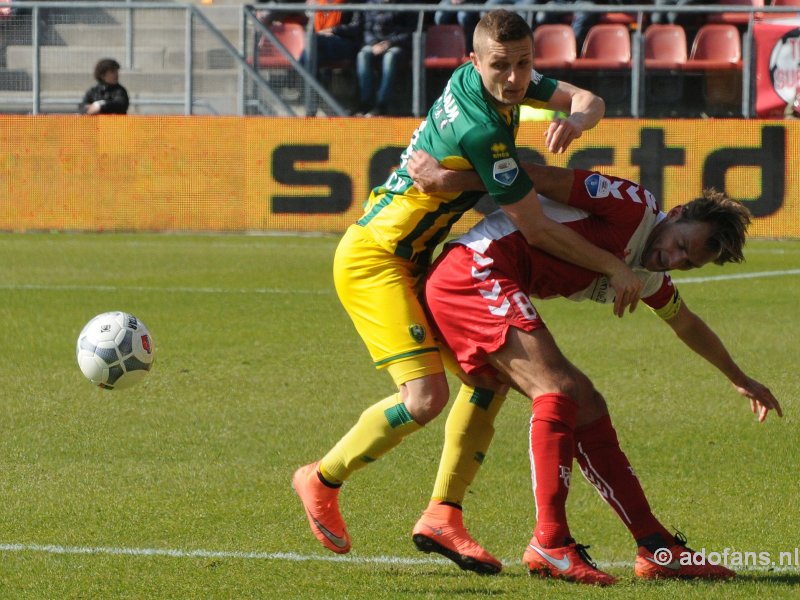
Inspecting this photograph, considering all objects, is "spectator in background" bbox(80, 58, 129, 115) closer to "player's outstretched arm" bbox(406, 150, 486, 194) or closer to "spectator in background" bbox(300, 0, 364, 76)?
"spectator in background" bbox(300, 0, 364, 76)

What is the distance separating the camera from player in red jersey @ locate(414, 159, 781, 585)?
481 cm

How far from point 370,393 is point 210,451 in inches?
67.0

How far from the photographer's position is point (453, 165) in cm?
507

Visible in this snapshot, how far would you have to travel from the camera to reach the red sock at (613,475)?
197 inches

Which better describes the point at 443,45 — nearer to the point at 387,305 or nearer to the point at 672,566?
the point at 387,305

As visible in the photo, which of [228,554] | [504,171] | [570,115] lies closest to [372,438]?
[228,554]

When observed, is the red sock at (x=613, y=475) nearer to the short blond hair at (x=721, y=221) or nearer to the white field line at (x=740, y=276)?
the short blond hair at (x=721, y=221)

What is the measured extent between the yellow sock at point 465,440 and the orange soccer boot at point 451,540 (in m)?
0.10

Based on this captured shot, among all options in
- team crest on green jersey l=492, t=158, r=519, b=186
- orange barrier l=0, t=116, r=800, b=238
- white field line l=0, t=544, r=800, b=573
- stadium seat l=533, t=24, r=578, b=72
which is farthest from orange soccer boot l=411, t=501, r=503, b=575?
stadium seat l=533, t=24, r=578, b=72

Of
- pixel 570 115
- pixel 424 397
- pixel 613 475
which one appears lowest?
pixel 613 475

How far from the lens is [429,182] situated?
201 inches

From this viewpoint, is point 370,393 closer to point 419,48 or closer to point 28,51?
point 419,48

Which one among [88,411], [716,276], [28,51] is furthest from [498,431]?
[28,51]

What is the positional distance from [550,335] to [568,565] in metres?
0.79
